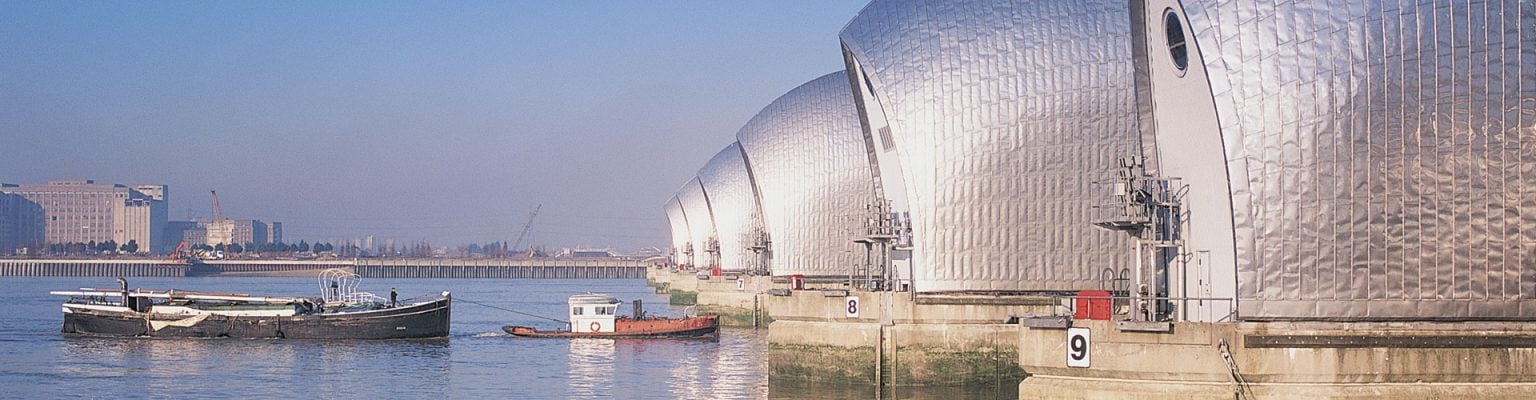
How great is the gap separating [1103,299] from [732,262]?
300 feet

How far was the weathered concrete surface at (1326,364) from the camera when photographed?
2578 cm

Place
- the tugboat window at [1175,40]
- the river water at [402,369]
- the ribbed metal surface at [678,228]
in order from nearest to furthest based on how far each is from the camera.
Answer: the tugboat window at [1175,40] → the river water at [402,369] → the ribbed metal surface at [678,228]

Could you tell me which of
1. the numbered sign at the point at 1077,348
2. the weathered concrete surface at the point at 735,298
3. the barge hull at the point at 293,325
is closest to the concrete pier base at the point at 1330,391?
the numbered sign at the point at 1077,348

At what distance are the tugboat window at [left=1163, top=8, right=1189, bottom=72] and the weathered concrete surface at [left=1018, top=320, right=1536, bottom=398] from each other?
519 centimetres

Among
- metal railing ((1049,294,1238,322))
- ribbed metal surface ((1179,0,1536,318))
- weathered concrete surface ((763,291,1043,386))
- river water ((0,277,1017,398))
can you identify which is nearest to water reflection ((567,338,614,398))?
river water ((0,277,1017,398))

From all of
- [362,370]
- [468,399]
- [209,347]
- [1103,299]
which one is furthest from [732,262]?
[1103,299]

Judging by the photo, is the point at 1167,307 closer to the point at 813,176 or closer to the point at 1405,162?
the point at 1405,162

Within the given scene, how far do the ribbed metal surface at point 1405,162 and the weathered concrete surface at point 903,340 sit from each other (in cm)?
1640

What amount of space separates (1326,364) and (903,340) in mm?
19779

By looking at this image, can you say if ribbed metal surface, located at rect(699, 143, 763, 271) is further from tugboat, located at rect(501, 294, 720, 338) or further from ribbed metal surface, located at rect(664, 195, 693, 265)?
ribbed metal surface, located at rect(664, 195, 693, 265)

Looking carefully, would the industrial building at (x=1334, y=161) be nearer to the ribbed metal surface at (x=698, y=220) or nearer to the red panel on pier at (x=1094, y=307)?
the red panel on pier at (x=1094, y=307)

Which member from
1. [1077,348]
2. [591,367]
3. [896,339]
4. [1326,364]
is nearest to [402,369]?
[591,367]

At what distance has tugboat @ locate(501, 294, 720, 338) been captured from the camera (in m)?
78.6

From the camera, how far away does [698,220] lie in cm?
14712
